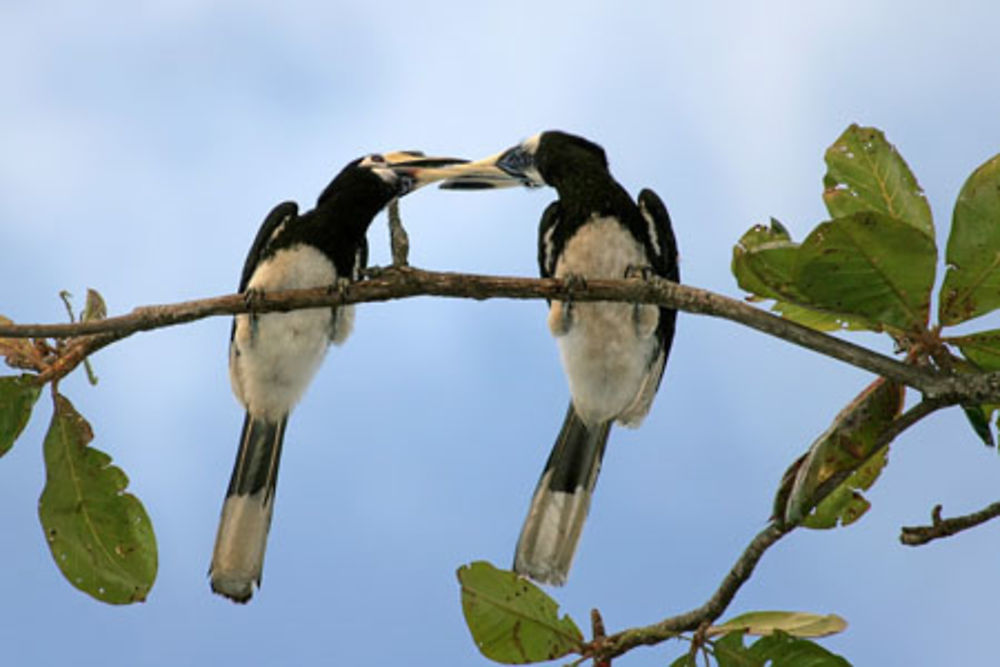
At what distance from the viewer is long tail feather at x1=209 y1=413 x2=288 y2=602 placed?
11.6 ft

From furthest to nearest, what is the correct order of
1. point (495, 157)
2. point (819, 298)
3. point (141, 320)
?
point (495, 157), point (141, 320), point (819, 298)

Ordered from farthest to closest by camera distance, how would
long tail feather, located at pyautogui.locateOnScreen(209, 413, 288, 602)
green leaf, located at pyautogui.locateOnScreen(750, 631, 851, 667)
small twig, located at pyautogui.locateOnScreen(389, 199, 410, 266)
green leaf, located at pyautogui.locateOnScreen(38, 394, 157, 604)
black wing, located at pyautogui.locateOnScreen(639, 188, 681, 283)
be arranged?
1. black wing, located at pyautogui.locateOnScreen(639, 188, 681, 283)
2. long tail feather, located at pyautogui.locateOnScreen(209, 413, 288, 602)
3. green leaf, located at pyautogui.locateOnScreen(38, 394, 157, 604)
4. small twig, located at pyautogui.locateOnScreen(389, 199, 410, 266)
5. green leaf, located at pyautogui.locateOnScreen(750, 631, 851, 667)

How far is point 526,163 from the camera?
175 inches

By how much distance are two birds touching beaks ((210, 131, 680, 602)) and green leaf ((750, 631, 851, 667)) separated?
97 cm

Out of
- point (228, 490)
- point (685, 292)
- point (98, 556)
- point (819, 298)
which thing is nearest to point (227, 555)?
point (228, 490)

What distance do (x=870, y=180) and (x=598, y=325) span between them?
4.28 feet

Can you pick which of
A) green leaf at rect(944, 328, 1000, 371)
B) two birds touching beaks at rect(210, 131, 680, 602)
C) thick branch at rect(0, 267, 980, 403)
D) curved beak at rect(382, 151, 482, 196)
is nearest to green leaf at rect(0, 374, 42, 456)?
thick branch at rect(0, 267, 980, 403)

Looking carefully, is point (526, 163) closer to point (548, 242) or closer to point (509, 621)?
point (548, 242)

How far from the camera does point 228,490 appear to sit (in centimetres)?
387

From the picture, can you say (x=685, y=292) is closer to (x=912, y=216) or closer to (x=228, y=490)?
(x=912, y=216)

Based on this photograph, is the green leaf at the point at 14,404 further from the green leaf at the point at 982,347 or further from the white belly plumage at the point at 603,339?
the green leaf at the point at 982,347

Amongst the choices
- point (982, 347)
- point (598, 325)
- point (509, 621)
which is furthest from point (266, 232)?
point (982, 347)

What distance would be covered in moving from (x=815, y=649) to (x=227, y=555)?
1.83 metres

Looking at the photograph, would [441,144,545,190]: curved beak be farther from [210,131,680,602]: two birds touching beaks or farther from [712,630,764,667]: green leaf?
[712,630,764,667]: green leaf
